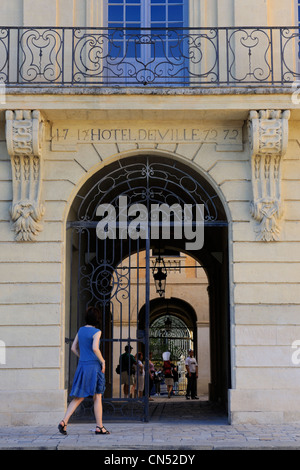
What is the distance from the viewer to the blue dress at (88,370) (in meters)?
9.21

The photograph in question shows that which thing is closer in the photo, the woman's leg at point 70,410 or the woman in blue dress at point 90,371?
the woman's leg at point 70,410

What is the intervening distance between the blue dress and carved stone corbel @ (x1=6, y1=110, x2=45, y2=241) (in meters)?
2.32

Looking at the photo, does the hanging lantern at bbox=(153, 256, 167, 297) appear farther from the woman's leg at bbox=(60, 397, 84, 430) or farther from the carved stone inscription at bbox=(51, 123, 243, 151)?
the woman's leg at bbox=(60, 397, 84, 430)

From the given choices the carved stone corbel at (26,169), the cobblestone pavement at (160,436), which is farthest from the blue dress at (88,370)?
the carved stone corbel at (26,169)

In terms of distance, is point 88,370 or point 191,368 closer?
point 88,370

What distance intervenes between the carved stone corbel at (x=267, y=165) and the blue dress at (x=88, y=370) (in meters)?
3.20

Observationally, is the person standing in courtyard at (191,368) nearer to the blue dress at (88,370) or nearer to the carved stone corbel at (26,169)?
the carved stone corbel at (26,169)

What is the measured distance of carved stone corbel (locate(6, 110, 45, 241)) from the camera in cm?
1085

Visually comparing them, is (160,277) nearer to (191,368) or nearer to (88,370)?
(191,368)

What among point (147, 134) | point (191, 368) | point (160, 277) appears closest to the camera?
point (147, 134)

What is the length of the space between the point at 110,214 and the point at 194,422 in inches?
145

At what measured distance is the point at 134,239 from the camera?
13.7m
